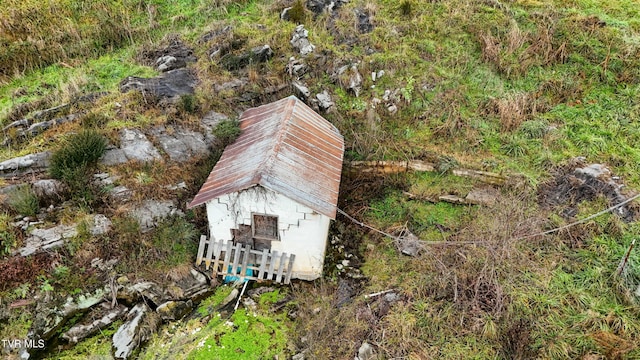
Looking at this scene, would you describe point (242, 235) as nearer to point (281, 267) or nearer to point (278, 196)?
point (281, 267)

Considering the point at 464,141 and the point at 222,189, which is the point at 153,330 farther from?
the point at 464,141

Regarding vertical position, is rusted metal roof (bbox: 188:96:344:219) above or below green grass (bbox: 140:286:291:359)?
above

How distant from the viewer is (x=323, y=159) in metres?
9.28

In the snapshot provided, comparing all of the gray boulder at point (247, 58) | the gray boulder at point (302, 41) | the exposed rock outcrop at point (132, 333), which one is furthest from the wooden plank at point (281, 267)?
the gray boulder at point (302, 41)

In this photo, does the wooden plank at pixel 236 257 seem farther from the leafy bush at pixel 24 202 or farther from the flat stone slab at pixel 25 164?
the flat stone slab at pixel 25 164

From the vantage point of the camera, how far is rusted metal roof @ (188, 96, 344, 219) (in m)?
7.89

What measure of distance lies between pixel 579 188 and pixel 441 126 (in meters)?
4.04

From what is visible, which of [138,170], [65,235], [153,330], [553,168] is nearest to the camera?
[153,330]

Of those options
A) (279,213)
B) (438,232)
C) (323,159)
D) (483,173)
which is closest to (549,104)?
(483,173)

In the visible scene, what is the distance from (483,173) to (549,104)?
420cm

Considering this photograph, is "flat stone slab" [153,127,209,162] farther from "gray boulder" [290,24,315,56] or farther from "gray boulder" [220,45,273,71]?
"gray boulder" [290,24,315,56]

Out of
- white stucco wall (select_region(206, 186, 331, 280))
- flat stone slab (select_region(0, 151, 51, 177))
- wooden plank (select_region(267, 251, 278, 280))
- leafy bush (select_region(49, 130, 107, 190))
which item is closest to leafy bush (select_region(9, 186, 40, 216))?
leafy bush (select_region(49, 130, 107, 190))

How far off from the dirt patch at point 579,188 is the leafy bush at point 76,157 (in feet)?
36.3

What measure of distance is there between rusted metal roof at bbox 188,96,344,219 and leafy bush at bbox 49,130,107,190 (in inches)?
121
